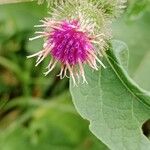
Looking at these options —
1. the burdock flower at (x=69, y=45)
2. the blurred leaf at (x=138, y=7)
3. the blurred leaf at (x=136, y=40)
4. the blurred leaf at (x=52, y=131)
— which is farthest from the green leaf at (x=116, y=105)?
the blurred leaf at (x=52, y=131)

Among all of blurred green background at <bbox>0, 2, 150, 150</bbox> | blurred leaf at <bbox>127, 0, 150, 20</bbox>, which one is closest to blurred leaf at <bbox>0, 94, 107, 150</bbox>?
blurred green background at <bbox>0, 2, 150, 150</bbox>

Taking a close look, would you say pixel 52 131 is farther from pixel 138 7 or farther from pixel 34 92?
pixel 138 7

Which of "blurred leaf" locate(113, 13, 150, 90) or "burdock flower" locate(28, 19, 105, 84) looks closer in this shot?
"burdock flower" locate(28, 19, 105, 84)

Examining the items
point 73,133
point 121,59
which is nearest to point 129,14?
point 121,59

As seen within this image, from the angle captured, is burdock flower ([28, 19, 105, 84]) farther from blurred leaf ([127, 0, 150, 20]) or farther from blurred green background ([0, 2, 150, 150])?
blurred green background ([0, 2, 150, 150])

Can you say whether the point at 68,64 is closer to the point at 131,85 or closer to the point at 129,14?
the point at 131,85

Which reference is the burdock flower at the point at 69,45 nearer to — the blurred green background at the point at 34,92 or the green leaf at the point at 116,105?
the green leaf at the point at 116,105
